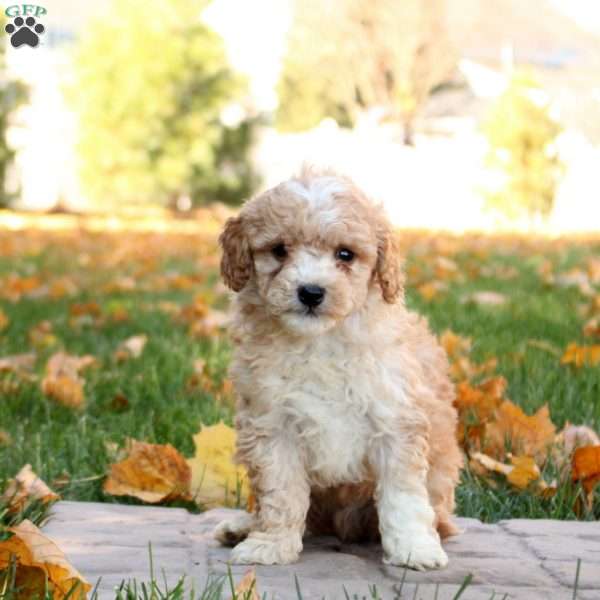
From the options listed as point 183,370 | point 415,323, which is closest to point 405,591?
point 415,323

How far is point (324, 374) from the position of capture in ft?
8.87

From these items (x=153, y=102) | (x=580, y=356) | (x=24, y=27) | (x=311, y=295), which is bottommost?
(x=580, y=356)

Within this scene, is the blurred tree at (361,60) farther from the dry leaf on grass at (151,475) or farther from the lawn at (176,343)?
the dry leaf on grass at (151,475)

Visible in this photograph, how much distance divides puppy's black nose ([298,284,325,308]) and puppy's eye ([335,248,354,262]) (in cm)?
16

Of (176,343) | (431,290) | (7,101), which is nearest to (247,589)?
(176,343)

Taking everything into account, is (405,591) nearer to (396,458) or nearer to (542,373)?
(396,458)

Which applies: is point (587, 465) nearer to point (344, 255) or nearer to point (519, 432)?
point (519, 432)

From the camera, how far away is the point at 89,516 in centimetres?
307

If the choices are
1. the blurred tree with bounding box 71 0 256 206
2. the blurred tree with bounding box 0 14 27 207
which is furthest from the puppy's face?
the blurred tree with bounding box 71 0 256 206

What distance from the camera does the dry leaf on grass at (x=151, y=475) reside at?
3.37 meters

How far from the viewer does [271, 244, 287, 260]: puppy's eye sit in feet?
9.04

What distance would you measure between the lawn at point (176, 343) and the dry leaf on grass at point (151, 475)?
9 cm

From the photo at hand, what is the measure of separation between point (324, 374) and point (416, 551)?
0.48m

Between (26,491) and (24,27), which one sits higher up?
(24,27)
